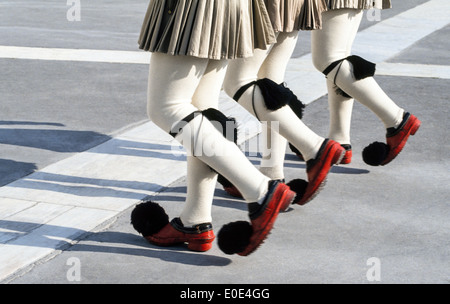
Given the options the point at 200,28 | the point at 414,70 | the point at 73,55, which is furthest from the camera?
the point at 73,55

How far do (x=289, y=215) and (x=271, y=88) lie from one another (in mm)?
740

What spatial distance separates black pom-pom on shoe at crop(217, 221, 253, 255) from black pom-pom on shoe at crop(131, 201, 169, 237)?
1.38 ft

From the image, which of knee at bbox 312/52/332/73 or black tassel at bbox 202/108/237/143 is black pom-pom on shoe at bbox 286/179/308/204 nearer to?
black tassel at bbox 202/108/237/143

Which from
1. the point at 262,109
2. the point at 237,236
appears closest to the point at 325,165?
the point at 262,109

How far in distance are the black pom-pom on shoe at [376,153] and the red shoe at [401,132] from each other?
0.13 feet

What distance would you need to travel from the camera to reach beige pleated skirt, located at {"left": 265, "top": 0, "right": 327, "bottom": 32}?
13.9 feet

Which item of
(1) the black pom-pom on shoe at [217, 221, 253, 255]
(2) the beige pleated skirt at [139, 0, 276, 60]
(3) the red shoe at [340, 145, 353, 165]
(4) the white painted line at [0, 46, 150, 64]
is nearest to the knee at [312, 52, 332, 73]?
(3) the red shoe at [340, 145, 353, 165]

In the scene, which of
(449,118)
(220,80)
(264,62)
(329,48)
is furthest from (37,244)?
(449,118)

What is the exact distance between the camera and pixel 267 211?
3.65 m

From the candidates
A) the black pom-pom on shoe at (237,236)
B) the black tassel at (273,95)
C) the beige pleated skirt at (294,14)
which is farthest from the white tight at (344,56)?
the black pom-pom on shoe at (237,236)

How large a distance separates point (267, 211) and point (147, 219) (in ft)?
2.15

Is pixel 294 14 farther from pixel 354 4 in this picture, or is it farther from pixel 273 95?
pixel 354 4
